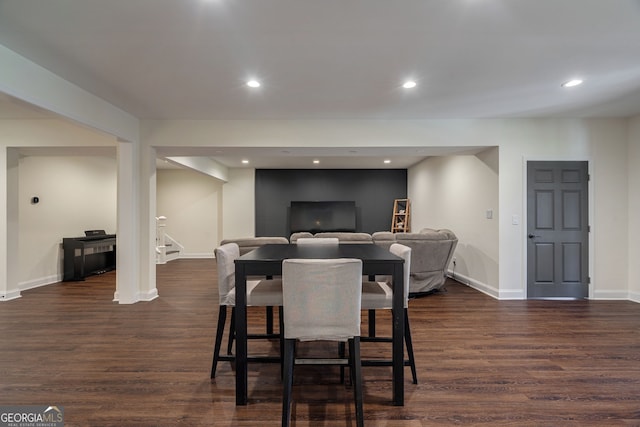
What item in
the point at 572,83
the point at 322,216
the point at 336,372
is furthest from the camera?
the point at 322,216

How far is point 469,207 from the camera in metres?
5.36

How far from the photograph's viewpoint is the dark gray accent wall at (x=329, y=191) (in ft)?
28.5

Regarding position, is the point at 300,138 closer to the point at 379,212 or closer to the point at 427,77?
the point at 427,77

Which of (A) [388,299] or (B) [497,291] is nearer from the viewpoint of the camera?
(A) [388,299]

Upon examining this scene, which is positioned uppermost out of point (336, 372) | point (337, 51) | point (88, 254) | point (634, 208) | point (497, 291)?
point (337, 51)

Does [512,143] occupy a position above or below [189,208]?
above

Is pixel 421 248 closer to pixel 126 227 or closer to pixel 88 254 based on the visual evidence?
pixel 126 227

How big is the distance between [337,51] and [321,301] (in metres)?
2.03

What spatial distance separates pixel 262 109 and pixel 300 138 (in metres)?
0.70

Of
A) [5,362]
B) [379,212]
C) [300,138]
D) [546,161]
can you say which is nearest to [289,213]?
[379,212]

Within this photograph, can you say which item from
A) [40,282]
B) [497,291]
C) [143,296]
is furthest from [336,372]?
[40,282]

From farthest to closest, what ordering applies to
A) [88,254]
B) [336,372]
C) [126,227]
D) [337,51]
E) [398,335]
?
1. [88,254]
2. [126,227]
3. [337,51]
4. [336,372]
5. [398,335]

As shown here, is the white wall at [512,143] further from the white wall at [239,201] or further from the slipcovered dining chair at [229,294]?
the white wall at [239,201]

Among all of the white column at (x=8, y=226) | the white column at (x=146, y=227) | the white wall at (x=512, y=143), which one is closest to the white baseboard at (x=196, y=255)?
the white column at (x=8, y=226)
